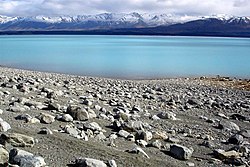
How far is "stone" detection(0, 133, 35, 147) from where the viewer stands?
6108 millimetres

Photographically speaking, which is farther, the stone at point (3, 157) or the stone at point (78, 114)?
the stone at point (78, 114)

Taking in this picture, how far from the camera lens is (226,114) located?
14281mm

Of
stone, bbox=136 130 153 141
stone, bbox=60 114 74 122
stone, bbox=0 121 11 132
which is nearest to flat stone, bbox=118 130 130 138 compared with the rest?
stone, bbox=136 130 153 141

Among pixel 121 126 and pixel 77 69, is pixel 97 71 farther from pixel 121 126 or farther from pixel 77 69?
pixel 121 126

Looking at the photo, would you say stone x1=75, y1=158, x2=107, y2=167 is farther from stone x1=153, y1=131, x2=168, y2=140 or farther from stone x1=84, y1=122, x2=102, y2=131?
stone x1=153, y1=131, x2=168, y2=140

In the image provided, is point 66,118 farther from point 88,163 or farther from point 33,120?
point 88,163

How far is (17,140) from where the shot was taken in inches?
242

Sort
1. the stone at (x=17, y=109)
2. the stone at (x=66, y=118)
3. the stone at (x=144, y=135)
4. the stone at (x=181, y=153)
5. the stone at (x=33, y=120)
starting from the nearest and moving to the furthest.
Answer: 1. the stone at (x=181, y=153)
2. the stone at (x=33, y=120)
3. the stone at (x=144, y=135)
4. the stone at (x=66, y=118)
5. the stone at (x=17, y=109)

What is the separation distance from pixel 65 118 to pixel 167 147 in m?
2.26

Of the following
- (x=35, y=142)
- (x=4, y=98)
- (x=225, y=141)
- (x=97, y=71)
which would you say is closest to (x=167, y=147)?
(x=225, y=141)

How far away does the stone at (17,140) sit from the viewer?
6.11m

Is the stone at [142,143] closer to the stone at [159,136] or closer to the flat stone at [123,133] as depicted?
the flat stone at [123,133]

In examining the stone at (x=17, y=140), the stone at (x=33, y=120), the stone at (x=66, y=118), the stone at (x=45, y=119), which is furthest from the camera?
the stone at (x=66, y=118)

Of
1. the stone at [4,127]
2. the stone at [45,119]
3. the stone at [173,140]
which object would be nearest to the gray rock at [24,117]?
the stone at [45,119]
